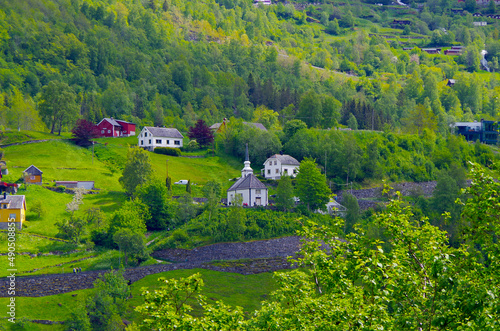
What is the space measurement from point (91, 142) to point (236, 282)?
47.7m

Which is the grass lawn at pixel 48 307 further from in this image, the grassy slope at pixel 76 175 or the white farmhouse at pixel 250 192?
the white farmhouse at pixel 250 192

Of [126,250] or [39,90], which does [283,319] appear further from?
[39,90]

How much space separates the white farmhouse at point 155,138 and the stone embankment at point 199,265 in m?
38.7

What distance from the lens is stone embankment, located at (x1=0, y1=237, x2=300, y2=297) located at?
181 ft

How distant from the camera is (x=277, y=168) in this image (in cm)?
9456

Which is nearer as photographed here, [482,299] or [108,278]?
[482,299]

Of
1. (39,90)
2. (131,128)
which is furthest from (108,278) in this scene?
(39,90)

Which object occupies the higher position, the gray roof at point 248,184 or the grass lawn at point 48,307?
the gray roof at point 248,184

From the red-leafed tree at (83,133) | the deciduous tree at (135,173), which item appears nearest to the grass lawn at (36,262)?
the deciduous tree at (135,173)

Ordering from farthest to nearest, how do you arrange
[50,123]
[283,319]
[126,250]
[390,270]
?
[50,123] < [126,250] < [283,319] < [390,270]

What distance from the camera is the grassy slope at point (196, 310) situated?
50.5 metres

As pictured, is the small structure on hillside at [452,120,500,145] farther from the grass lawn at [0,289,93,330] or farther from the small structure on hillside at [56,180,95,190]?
the grass lawn at [0,289,93,330]

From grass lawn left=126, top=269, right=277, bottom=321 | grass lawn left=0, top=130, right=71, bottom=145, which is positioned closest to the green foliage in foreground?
grass lawn left=126, top=269, right=277, bottom=321

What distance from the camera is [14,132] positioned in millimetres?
98312
